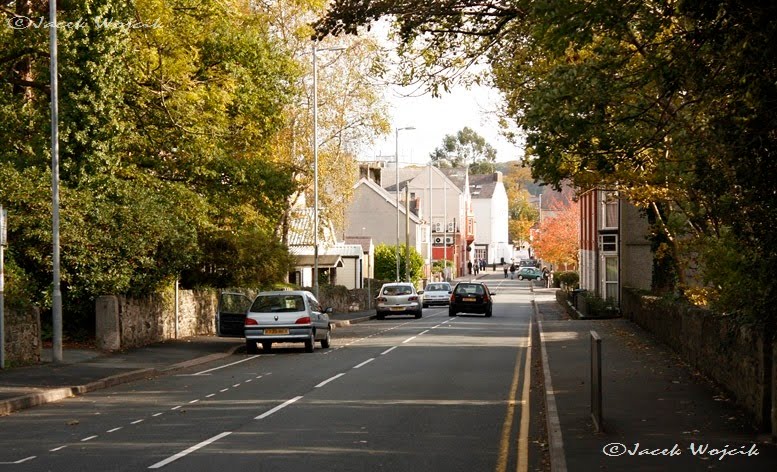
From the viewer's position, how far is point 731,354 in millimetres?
16047

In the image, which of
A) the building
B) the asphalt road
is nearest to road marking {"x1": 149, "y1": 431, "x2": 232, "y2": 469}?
the asphalt road

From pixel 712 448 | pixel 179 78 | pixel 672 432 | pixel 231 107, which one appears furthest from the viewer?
pixel 231 107

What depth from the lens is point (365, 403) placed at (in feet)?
56.3

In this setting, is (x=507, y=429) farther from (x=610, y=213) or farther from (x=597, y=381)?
(x=610, y=213)

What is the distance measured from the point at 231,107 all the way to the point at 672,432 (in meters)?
23.6

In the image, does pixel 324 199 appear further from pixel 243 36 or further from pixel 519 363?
pixel 519 363

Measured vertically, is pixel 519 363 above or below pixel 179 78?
below

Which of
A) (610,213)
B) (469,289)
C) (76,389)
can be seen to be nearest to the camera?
(76,389)

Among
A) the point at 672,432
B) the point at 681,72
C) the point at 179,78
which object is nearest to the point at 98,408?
the point at 672,432

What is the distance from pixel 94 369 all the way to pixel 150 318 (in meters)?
Answer: 8.21

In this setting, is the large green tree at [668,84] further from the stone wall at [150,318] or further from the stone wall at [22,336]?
the stone wall at [150,318]

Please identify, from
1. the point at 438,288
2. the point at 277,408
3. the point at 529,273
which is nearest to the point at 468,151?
the point at 529,273

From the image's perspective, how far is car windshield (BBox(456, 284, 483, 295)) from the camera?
51.5 metres

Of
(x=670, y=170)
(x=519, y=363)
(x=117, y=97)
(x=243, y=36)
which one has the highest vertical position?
(x=243, y=36)
